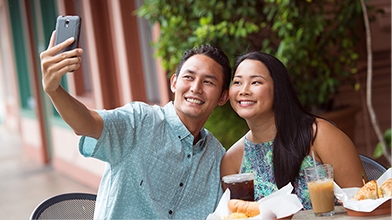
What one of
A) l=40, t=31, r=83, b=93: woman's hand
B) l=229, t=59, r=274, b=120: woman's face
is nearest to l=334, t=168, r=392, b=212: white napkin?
l=229, t=59, r=274, b=120: woman's face

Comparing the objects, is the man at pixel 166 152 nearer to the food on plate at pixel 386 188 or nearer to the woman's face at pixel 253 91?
the woman's face at pixel 253 91

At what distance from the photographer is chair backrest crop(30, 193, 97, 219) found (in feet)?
6.93

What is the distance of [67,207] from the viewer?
221 cm

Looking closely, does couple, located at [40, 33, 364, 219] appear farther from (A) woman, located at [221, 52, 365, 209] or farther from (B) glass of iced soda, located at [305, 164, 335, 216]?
(B) glass of iced soda, located at [305, 164, 335, 216]

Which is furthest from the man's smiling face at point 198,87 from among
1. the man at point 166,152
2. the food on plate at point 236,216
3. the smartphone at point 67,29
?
the smartphone at point 67,29

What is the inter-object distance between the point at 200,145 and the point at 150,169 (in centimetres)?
22

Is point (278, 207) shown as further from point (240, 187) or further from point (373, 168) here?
point (373, 168)

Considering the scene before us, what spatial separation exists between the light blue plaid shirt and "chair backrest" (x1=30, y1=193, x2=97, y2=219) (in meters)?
0.18

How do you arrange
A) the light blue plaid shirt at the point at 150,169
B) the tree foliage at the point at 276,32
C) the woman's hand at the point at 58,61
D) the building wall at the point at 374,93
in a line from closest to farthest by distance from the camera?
the woman's hand at the point at 58,61, the light blue plaid shirt at the point at 150,169, the tree foliage at the point at 276,32, the building wall at the point at 374,93

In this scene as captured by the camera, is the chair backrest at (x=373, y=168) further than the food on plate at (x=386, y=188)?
Yes

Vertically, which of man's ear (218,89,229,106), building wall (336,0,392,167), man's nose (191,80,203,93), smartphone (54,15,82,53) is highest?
smartphone (54,15,82,53)

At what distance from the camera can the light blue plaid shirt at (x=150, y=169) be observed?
2.01 metres

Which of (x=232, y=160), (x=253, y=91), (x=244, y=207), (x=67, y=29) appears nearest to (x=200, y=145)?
(x=232, y=160)

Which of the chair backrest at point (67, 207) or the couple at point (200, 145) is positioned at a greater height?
the couple at point (200, 145)
